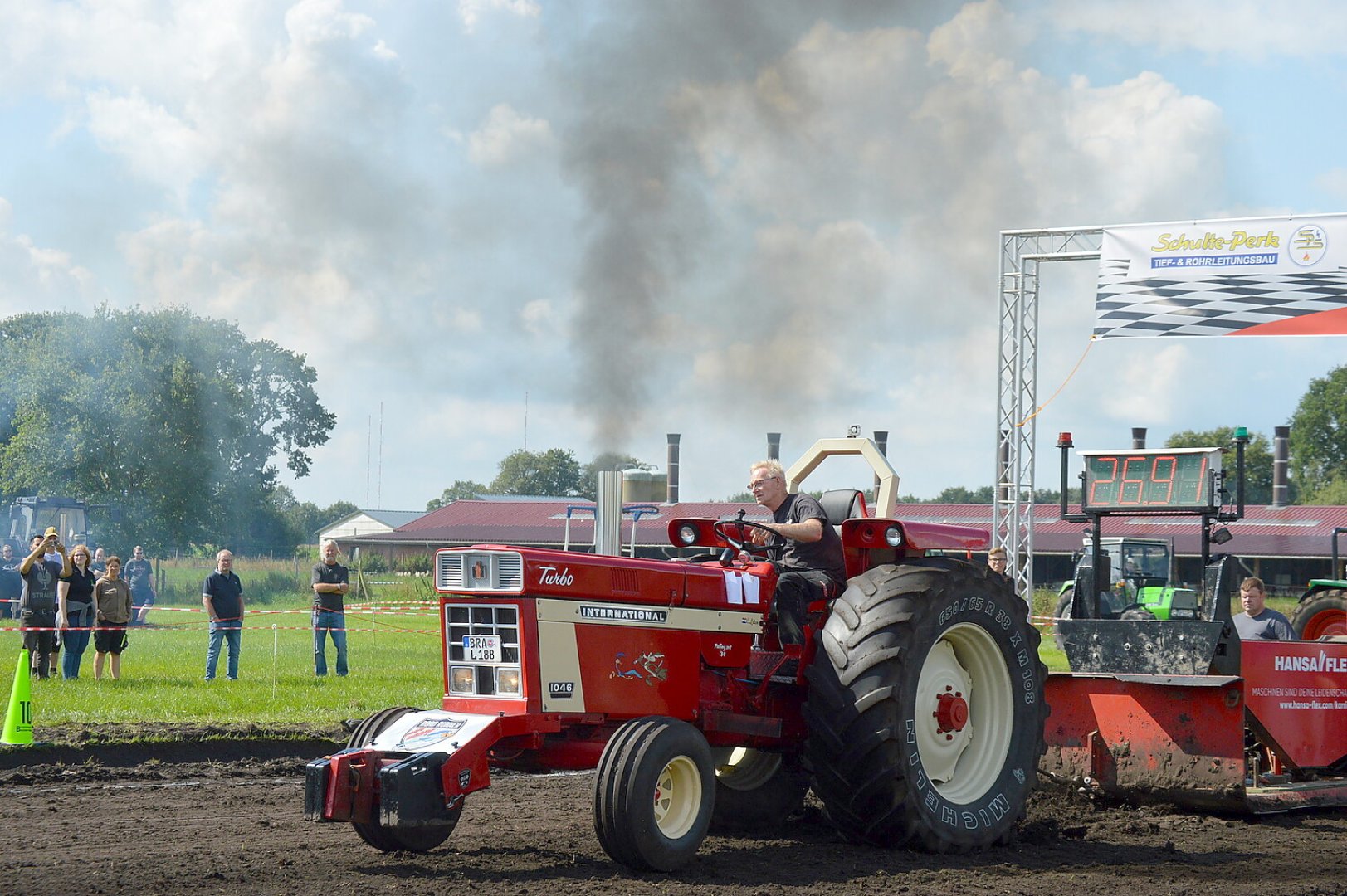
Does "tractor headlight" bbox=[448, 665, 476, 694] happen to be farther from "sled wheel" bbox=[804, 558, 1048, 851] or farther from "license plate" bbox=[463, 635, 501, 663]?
"sled wheel" bbox=[804, 558, 1048, 851]

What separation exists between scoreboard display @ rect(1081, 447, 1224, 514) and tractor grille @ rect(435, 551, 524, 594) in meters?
5.00

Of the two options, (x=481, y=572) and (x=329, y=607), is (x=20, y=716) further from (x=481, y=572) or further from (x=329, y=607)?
(x=329, y=607)

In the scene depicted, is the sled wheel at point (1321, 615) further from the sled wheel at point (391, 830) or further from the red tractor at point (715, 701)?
the sled wheel at point (391, 830)

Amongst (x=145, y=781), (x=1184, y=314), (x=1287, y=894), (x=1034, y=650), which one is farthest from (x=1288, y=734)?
(x=1184, y=314)

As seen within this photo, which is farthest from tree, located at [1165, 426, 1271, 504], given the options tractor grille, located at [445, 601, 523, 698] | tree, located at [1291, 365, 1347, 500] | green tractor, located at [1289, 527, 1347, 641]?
tractor grille, located at [445, 601, 523, 698]

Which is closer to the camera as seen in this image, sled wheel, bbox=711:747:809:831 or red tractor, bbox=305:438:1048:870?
red tractor, bbox=305:438:1048:870

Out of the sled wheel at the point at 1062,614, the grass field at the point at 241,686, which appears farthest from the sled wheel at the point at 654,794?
the grass field at the point at 241,686

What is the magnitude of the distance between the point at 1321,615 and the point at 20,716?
36.2ft

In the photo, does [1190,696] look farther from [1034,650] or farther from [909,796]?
[909,796]

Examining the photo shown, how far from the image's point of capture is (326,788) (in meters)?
5.46

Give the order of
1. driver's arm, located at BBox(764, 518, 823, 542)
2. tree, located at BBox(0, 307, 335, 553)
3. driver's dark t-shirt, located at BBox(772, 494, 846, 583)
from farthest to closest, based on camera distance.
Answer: tree, located at BBox(0, 307, 335, 553) → driver's dark t-shirt, located at BBox(772, 494, 846, 583) → driver's arm, located at BBox(764, 518, 823, 542)

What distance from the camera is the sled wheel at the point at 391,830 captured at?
5.79 m

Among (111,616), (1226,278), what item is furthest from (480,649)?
(1226,278)

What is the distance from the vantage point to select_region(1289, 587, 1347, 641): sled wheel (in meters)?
13.0
